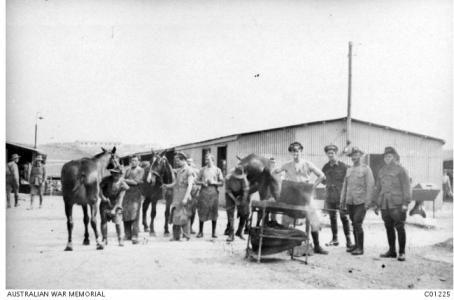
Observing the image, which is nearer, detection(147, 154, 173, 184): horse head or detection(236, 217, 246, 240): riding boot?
detection(236, 217, 246, 240): riding boot

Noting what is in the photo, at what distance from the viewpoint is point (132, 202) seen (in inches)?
291

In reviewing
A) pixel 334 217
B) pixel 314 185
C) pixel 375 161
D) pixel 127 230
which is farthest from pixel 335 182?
pixel 375 161

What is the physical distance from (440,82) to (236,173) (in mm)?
4363

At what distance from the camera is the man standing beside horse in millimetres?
7344

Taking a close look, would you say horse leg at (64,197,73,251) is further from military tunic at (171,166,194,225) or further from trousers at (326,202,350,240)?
trousers at (326,202,350,240)

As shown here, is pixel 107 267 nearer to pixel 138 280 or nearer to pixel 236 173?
pixel 138 280

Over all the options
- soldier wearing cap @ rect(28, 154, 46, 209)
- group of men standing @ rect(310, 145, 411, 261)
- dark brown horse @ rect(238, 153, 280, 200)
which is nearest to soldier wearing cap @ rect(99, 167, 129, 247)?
dark brown horse @ rect(238, 153, 280, 200)

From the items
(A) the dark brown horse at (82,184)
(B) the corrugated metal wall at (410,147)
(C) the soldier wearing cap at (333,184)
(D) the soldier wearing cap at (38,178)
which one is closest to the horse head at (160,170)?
(A) the dark brown horse at (82,184)

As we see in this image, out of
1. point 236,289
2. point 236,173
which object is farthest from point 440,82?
point 236,289

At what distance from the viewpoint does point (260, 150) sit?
1395cm

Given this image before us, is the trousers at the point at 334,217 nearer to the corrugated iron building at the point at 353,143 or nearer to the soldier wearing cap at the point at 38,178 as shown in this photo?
the corrugated iron building at the point at 353,143

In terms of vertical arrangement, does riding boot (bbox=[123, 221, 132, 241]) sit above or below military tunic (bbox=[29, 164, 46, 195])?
below

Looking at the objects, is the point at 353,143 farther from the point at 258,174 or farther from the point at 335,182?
the point at 258,174

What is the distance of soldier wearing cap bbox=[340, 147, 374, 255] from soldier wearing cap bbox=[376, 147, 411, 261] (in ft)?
0.63
